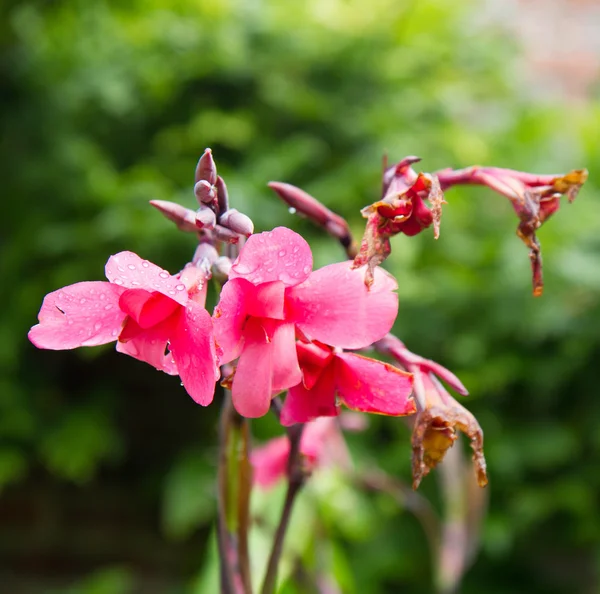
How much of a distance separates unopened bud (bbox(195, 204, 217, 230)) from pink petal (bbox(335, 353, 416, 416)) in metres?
0.10

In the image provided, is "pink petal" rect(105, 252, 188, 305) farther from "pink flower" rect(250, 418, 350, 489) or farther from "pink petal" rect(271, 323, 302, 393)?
"pink flower" rect(250, 418, 350, 489)

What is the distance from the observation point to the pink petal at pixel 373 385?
367 millimetres

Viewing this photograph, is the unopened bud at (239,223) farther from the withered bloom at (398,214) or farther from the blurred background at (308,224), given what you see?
the blurred background at (308,224)

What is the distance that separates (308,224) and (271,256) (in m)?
0.98

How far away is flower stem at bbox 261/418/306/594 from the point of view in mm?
447

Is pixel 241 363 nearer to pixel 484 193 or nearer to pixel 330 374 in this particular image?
pixel 330 374

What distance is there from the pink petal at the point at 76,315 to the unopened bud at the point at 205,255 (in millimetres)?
52

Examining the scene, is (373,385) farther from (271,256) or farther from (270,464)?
(270,464)

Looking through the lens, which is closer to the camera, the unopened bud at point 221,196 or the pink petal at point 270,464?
the unopened bud at point 221,196

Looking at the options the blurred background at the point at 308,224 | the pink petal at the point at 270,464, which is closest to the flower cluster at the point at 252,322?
the pink petal at the point at 270,464

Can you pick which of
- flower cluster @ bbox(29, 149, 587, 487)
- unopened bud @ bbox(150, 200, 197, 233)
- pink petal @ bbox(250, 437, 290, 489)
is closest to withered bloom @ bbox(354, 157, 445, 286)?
flower cluster @ bbox(29, 149, 587, 487)

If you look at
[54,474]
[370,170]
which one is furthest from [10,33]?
[54,474]

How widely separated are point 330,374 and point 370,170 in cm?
92

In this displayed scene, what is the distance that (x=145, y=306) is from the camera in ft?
1.17
